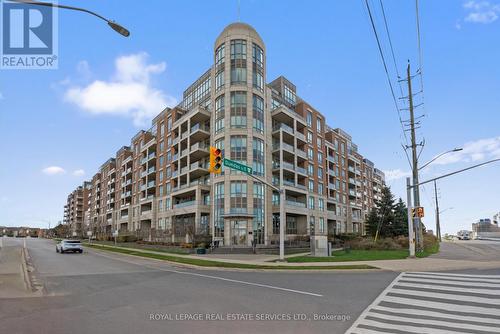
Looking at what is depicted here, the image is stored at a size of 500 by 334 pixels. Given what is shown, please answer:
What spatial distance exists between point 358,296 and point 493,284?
5303 millimetres

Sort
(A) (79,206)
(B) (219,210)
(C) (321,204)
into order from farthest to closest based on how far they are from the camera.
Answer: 1. (A) (79,206)
2. (C) (321,204)
3. (B) (219,210)

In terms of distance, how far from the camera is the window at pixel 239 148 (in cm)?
4412

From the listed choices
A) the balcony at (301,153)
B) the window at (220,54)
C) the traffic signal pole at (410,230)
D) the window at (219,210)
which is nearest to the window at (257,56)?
the window at (220,54)

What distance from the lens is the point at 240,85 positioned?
4559 centimetres

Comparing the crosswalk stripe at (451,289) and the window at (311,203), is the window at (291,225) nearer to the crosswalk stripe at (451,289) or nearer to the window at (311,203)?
the window at (311,203)

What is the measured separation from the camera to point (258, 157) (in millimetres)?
45531

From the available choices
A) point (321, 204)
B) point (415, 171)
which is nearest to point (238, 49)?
point (415, 171)

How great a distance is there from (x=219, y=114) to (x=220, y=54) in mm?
8398

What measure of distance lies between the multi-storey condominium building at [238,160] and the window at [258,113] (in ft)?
0.44

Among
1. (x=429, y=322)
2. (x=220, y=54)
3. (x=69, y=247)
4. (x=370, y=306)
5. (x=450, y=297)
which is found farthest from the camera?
(x=220, y=54)

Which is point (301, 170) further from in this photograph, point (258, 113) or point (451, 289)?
point (451, 289)

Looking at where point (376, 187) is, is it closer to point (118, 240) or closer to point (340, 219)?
point (340, 219)

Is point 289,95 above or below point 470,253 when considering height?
above

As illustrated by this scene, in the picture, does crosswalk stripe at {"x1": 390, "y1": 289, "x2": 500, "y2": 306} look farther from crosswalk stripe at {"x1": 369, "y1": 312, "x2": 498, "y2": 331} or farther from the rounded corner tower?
the rounded corner tower
